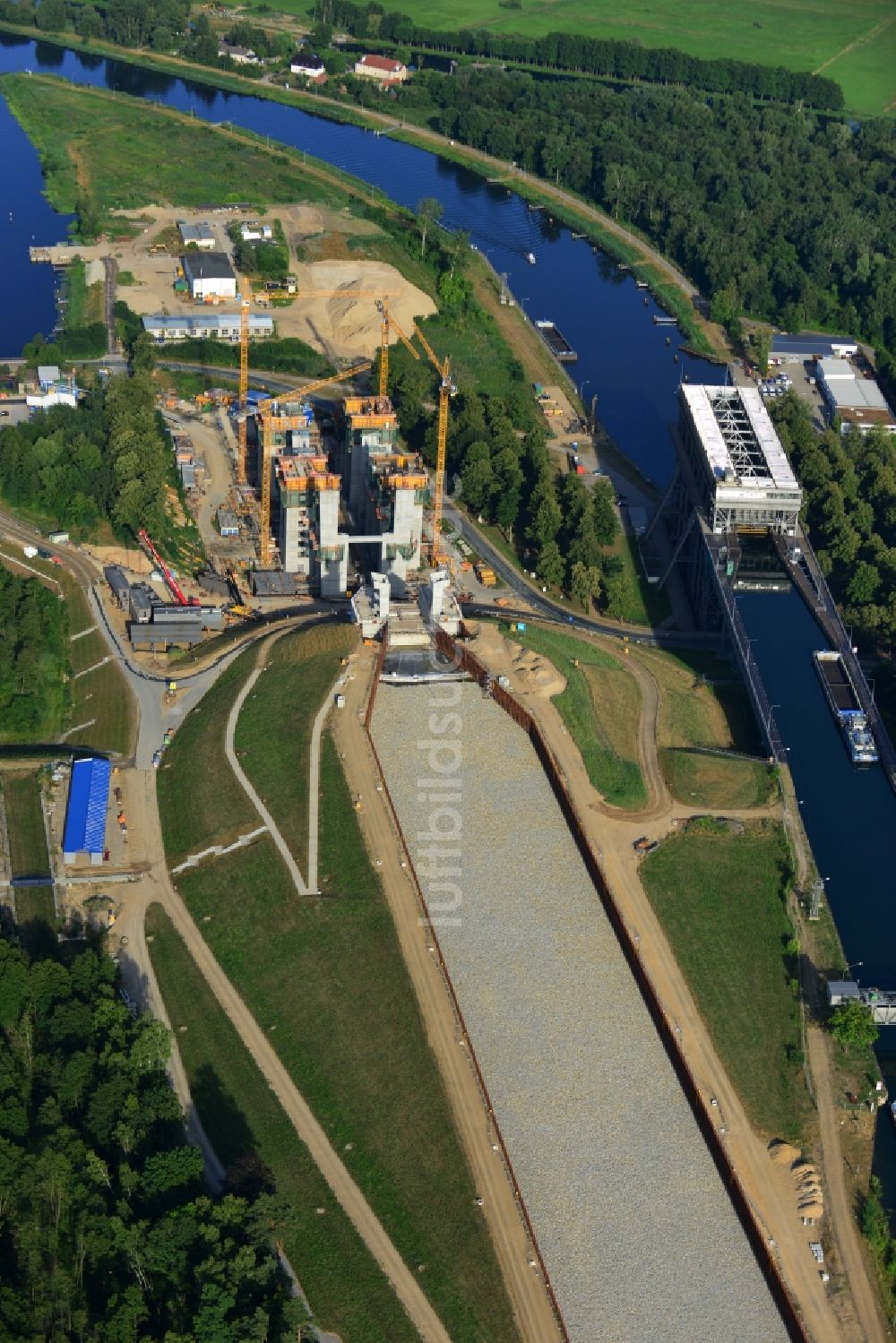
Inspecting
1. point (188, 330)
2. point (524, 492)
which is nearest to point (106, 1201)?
point (524, 492)

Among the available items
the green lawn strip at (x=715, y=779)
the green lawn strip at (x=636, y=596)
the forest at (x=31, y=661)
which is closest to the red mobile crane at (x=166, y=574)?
the forest at (x=31, y=661)

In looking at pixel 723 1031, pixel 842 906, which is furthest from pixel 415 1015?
pixel 842 906

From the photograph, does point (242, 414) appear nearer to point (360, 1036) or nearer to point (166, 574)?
point (166, 574)

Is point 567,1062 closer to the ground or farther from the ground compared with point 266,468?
closer to the ground

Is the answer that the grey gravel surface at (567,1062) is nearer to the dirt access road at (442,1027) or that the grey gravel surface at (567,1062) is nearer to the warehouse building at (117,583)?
the dirt access road at (442,1027)

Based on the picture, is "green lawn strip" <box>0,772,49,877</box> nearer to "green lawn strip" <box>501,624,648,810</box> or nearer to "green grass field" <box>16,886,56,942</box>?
"green grass field" <box>16,886,56,942</box>

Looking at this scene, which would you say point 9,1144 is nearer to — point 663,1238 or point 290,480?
point 663,1238
